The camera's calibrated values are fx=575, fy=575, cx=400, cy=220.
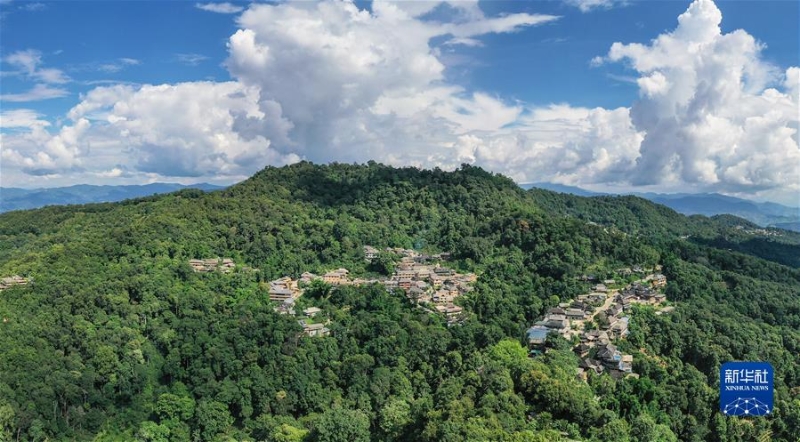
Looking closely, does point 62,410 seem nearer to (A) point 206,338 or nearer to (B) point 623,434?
(A) point 206,338

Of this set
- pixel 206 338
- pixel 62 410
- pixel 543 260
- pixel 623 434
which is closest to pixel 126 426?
pixel 62 410

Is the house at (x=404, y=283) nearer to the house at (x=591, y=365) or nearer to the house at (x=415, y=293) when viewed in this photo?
the house at (x=415, y=293)

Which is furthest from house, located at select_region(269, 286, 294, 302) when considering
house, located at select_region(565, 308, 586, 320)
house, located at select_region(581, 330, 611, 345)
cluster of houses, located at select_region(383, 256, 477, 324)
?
house, located at select_region(581, 330, 611, 345)

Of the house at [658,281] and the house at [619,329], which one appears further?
the house at [658,281]

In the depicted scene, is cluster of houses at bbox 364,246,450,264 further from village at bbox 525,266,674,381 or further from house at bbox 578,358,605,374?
house at bbox 578,358,605,374

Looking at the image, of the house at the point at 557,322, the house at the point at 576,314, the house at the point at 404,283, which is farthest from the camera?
the house at the point at 404,283

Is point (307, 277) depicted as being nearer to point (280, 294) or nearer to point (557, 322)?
point (280, 294)

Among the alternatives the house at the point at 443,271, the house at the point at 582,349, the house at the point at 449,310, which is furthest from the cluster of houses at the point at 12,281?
the house at the point at 582,349
